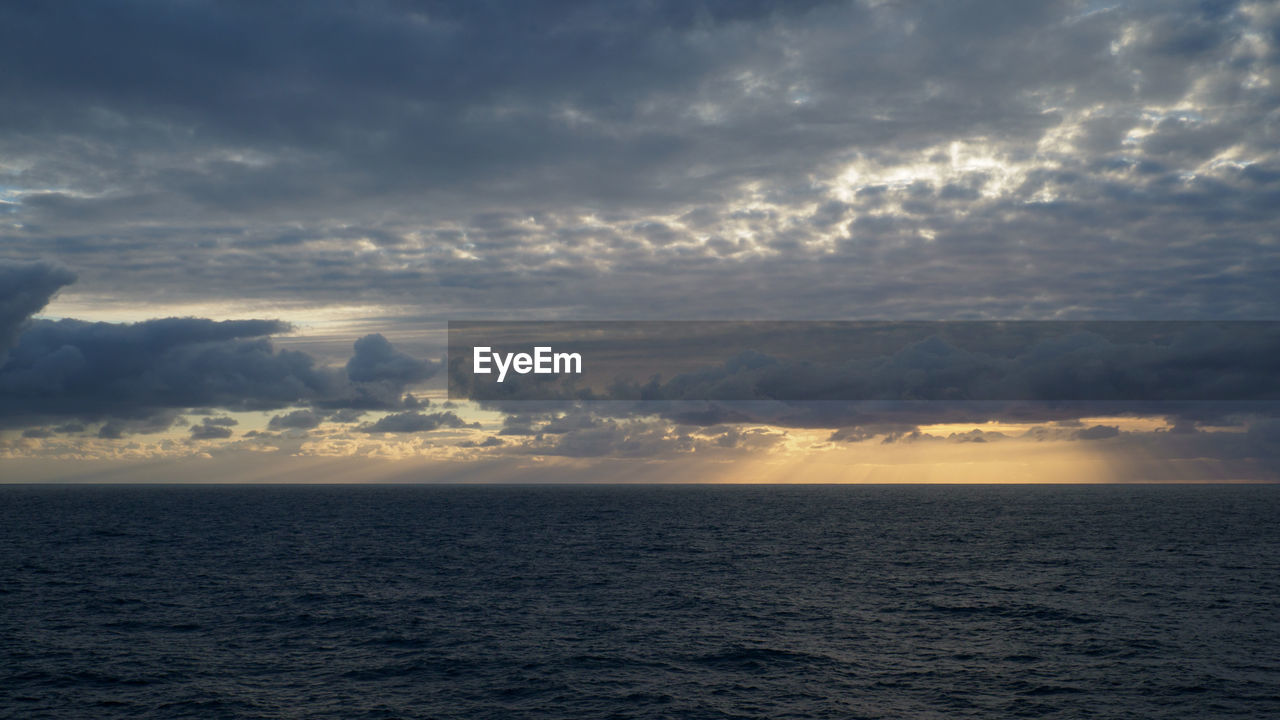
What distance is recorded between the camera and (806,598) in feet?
221

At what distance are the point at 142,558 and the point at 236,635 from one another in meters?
51.0

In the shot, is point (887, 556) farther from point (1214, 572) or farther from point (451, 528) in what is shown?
point (451, 528)

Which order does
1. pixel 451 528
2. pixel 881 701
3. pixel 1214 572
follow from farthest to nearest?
pixel 451 528 < pixel 1214 572 < pixel 881 701

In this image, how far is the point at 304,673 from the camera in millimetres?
43938

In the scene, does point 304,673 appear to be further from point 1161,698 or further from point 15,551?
point 15,551

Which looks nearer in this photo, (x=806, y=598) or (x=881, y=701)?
(x=881, y=701)

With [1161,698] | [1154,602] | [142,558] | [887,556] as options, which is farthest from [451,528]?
[1161,698]

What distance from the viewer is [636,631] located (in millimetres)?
54531

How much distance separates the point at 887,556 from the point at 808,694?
61570 mm

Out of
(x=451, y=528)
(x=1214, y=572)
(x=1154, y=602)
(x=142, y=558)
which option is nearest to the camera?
(x=1154, y=602)

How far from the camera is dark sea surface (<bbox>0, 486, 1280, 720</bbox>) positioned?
39656 millimetres

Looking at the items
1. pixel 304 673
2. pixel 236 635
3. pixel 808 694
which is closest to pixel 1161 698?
pixel 808 694

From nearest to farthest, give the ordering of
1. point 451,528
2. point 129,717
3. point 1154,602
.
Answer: point 129,717 < point 1154,602 < point 451,528

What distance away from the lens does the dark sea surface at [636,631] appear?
39656 millimetres
